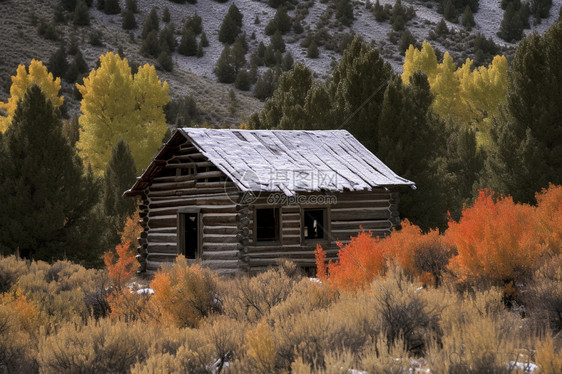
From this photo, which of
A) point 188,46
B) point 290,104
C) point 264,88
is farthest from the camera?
point 188,46

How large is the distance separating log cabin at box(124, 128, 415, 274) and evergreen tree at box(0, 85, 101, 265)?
6.51 ft

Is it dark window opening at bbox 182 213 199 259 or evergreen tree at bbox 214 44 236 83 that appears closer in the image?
dark window opening at bbox 182 213 199 259

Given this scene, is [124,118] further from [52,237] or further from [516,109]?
[516,109]

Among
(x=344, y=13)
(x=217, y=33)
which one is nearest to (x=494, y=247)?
(x=217, y=33)

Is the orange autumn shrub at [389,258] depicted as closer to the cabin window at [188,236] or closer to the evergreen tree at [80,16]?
the cabin window at [188,236]

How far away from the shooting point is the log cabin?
55.4 feet

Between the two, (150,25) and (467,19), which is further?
(467,19)

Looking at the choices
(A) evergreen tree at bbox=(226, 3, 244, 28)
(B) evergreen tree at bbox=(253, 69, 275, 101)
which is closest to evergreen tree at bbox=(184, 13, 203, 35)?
(A) evergreen tree at bbox=(226, 3, 244, 28)

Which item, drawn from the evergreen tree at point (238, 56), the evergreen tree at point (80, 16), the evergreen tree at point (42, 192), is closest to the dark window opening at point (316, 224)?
the evergreen tree at point (42, 192)

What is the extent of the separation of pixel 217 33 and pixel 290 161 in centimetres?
7462

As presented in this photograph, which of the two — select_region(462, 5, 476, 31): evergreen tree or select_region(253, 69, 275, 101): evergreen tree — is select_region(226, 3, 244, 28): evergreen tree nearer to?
select_region(253, 69, 275, 101): evergreen tree

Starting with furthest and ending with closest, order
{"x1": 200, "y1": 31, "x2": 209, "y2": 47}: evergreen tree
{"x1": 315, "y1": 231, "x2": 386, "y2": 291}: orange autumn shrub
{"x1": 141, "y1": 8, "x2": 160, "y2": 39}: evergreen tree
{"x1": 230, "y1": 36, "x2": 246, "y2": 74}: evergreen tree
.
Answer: {"x1": 200, "y1": 31, "x2": 209, "y2": 47}: evergreen tree, {"x1": 230, "y1": 36, "x2": 246, "y2": 74}: evergreen tree, {"x1": 141, "y1": 8, "x2": 160, "y2": 39}: evergreen tree, {"x1": 315, "y1": 231, "x2": 386, "y2": 291}: orange autumn shrub

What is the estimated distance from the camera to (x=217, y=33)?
89.4 meters

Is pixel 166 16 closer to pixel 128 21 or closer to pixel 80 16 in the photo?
pixel 128 21
